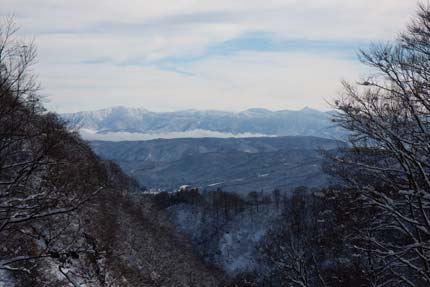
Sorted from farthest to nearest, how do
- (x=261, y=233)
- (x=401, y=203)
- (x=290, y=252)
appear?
1. (x=261, y=233)
2. (x=290, y=252)
3. (x=401, y=203)

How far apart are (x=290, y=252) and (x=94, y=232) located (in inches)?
990

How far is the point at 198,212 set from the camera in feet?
555

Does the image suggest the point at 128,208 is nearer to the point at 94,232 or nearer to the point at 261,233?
the point at 94,232

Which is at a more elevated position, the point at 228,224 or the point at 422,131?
the point at 422,131

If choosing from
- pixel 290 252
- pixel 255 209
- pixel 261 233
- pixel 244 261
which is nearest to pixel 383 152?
pixel 290 252

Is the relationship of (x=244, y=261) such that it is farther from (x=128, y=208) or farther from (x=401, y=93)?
(x=401, y=93)

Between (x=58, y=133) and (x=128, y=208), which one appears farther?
(x=128, y=208)

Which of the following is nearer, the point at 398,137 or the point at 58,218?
the point at 398,137

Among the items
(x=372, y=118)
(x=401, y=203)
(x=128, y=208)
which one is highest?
(x=372, y=118)

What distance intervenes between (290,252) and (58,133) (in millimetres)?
10515

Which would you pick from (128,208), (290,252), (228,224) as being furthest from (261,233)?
(290,252)

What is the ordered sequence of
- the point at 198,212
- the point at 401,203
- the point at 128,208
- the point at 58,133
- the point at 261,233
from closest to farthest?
the point at 401,203 → the point at 58,133 → the point at 128,208 → the point at 261,233 → the point at 198,212

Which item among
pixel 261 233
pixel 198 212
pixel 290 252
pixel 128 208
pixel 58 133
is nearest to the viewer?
pixel 58 133

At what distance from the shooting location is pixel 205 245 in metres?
154
